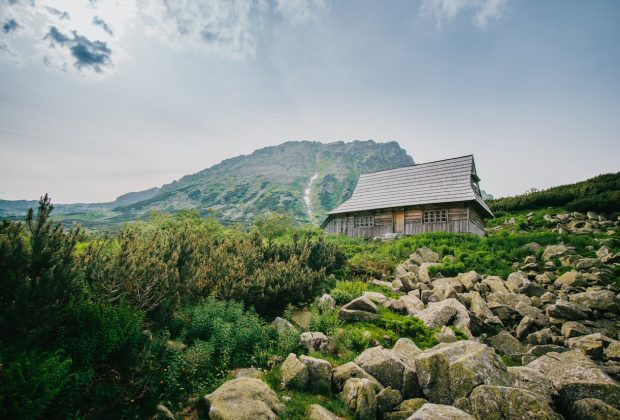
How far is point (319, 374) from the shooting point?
562 cm

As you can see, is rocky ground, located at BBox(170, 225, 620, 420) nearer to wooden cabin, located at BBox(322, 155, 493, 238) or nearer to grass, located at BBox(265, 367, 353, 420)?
grass, located at BBox(265, 367, 353, 420)

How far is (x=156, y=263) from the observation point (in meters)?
7.14

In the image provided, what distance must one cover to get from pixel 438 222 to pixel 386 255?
10271 mm

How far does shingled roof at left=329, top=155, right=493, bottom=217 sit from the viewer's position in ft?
79.4

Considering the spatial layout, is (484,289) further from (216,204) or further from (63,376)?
(216,204)

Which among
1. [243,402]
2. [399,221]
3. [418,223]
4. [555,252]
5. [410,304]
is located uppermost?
[399,221]

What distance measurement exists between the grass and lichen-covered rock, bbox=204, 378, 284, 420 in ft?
0.89

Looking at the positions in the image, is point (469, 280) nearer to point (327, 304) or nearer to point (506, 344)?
point (506, 344)

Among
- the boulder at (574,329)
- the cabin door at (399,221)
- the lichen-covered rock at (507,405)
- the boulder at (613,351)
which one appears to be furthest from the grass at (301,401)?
the cabin door at (399,221)

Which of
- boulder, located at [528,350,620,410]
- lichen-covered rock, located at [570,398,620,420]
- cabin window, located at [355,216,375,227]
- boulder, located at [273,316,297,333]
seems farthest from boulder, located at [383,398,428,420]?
cabin window, located at [355,216,375,227]

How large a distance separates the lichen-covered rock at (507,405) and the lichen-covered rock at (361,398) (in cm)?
155

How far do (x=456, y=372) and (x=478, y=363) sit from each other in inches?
16.5

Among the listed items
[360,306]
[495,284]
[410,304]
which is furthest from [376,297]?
[495,284]

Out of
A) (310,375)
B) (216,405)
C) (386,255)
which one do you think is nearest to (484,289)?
(386,255)
